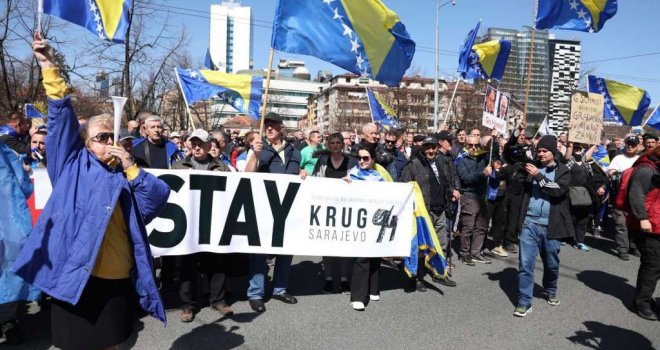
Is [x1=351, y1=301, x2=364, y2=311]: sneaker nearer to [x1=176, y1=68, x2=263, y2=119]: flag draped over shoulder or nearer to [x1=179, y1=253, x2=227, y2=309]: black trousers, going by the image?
[x1=179, y1=253, x2=227, y2=309]: black trousers

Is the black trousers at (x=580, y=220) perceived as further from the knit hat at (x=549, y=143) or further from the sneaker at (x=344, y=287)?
Answer: the sneaker at (x=344, y=287)

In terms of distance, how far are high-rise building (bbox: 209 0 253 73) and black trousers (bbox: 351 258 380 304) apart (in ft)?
569

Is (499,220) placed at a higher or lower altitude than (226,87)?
lower

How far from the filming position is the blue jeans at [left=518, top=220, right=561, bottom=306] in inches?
203

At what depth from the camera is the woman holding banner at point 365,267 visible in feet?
17.3

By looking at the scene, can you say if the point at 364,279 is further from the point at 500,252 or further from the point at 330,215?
the point at 500,252

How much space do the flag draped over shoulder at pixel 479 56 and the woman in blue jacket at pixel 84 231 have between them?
9.03m

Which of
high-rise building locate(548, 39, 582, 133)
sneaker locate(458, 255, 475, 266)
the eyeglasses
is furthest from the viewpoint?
high-rise building locate(548, 39, 582, 133)

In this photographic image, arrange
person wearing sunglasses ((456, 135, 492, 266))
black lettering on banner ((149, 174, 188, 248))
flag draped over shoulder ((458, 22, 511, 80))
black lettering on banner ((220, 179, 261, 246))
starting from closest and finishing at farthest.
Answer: black lettering on banner ((149, 174, 188, 248)) → black lettering on banner ((220, 179, 261, 246)) → person wearing sunglasses ((456, 135, 492, 266)) → flag draped over shoulder ((458, 22, 511, 80))

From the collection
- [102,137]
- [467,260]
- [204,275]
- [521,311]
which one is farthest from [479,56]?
[102,137]

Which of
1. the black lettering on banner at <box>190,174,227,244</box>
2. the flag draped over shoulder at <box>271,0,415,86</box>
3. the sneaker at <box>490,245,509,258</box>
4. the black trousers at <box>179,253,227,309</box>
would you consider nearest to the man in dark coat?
the flag draped over shoulder at <box>271,0,415,86</box>

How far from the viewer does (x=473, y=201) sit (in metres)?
7.24

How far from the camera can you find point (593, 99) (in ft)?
22.5

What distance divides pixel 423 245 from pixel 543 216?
4.70 feet
